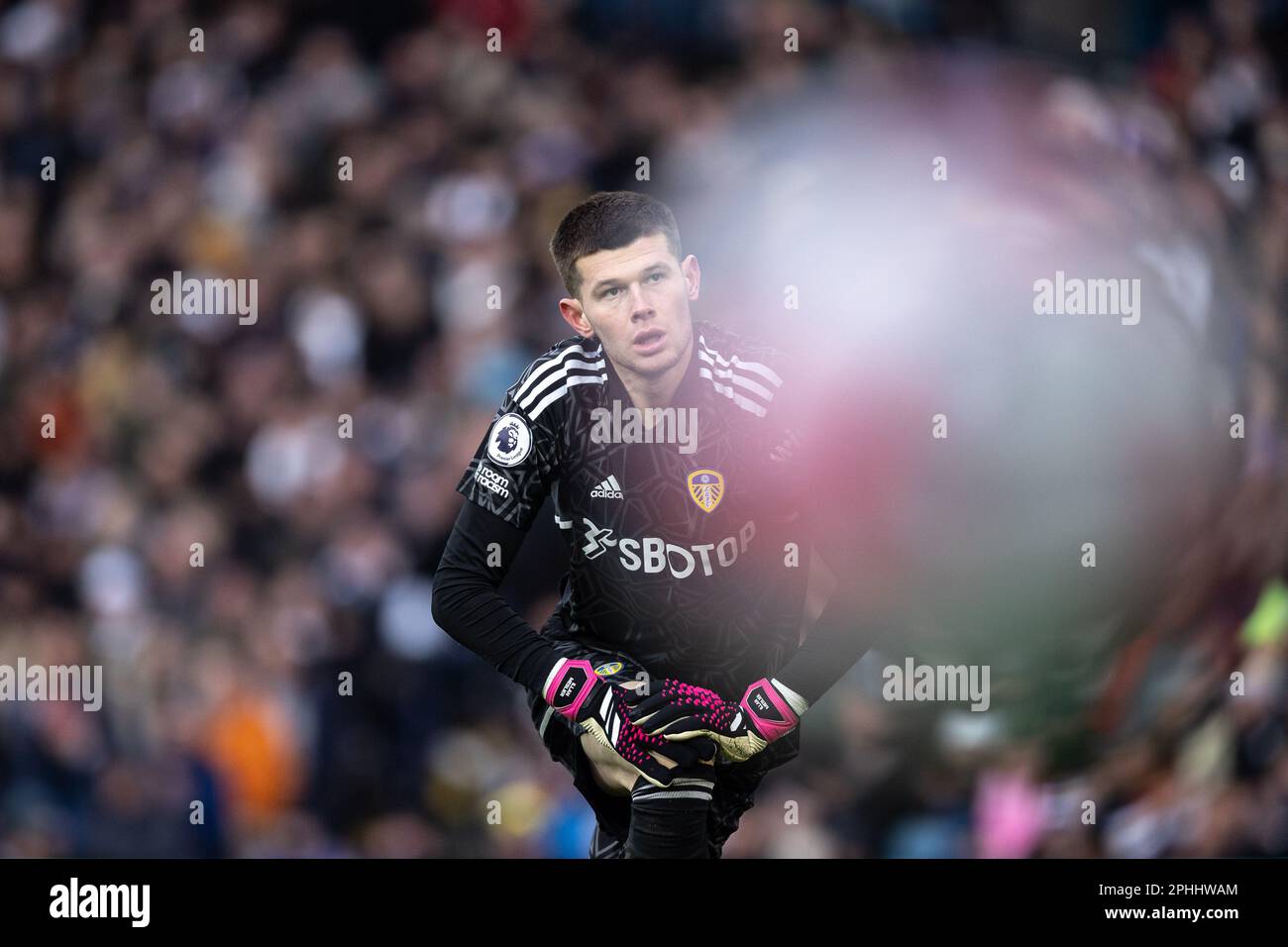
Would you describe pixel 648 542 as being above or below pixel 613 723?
above

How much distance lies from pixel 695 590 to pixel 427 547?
108cm

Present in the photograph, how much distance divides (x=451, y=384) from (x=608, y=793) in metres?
1.38

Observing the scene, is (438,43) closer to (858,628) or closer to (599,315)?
(599,315)

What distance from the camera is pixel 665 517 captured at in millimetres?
3145

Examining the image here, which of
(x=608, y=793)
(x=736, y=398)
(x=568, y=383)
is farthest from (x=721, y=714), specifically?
(x=568, y=383)

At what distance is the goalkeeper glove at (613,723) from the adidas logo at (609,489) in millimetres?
411

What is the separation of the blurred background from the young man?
17.5 inches

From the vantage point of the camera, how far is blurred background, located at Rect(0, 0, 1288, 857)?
372 cm

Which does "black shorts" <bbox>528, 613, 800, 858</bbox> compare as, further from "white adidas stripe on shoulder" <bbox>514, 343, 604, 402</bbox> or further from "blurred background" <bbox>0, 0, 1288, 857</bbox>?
"white adidas stripe on shoulder" <bbox>514, 343, 604, 402</bbox>

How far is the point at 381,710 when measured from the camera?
3.84 metres

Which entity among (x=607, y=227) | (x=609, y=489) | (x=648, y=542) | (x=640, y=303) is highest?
(x=607, y=227)

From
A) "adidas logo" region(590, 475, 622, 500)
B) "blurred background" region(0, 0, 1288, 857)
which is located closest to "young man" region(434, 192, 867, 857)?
"adidas logo" region(590, 475, 622, 500)

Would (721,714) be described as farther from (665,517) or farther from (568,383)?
(568,383)

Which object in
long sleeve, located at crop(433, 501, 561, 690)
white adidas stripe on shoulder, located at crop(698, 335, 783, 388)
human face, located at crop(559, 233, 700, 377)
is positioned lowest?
long sleeve, located at crop(433, 501, 561, 690)
